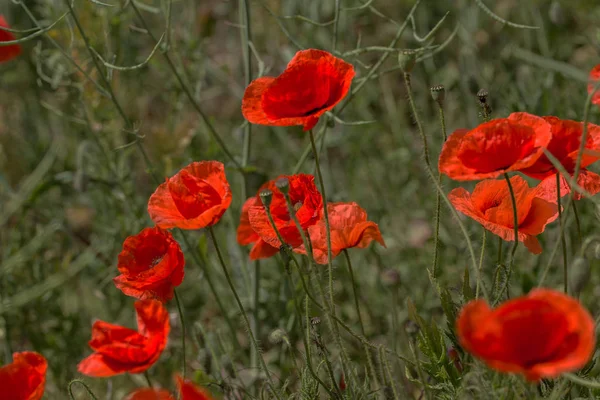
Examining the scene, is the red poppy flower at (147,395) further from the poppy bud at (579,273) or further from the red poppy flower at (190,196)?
the poppy bud at (579,273)

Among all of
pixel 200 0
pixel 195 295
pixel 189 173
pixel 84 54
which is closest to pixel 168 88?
pixel 84 54

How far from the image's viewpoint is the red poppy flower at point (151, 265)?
4.75 feet

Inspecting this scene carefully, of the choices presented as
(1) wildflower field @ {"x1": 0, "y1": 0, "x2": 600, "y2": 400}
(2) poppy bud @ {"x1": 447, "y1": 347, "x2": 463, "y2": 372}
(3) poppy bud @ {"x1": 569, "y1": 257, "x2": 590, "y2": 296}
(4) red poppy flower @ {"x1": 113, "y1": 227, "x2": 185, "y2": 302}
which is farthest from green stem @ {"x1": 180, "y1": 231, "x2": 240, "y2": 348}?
(3) poppy bud @ {"x1": 569, "y1": 257, "x2": 590, "y2": 296}

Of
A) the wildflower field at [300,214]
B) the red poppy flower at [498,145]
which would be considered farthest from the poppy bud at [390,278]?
the red poppy flower at [498,145]

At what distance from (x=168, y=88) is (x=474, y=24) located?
3.84 feet

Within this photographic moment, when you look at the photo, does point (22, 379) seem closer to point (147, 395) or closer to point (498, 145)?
point (147, 395)

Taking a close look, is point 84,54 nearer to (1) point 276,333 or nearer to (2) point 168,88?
(2) point 168,88

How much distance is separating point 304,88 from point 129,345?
54 centimetres

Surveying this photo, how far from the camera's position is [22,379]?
4.69 feet

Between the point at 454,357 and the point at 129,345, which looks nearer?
the point at 129,345

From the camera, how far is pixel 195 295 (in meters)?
2.86

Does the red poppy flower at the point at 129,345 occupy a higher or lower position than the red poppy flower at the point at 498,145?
lower

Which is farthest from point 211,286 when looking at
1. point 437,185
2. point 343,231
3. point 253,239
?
point 437,185

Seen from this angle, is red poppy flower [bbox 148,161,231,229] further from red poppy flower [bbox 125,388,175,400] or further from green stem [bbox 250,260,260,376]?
green stem [bbox 250,260,260,376]
